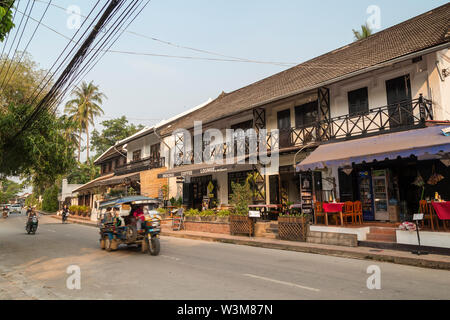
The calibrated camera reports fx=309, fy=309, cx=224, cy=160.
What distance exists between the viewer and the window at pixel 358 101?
1324 centimetres

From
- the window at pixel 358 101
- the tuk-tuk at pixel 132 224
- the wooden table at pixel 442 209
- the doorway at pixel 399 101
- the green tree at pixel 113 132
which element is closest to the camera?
the wooden table at pixel 442 209

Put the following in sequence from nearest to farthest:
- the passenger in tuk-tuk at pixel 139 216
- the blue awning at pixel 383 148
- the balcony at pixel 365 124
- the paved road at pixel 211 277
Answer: the paved road at pixel 211 277 → the blue awning at pixel 383 148 → the passenger in tuk-tuk at pixel 139 216 → the balcony at pixel 365 124

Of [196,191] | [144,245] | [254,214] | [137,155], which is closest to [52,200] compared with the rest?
[137,155]

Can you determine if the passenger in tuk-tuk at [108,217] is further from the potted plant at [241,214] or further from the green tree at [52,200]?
the green tree at [52,200]

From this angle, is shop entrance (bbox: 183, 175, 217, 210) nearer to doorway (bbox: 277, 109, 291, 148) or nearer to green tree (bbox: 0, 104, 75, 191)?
doorway (bbox: 277, 109, 291, 148)

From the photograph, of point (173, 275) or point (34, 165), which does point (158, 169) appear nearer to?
point (34, 165)

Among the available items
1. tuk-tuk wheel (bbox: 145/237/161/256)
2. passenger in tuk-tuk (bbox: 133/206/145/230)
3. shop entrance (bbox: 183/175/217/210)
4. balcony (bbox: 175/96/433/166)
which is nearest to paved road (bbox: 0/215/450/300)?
tuk-tuk wheel (bbox: 145/237/161/256)

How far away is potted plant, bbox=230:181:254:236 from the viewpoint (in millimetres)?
13758

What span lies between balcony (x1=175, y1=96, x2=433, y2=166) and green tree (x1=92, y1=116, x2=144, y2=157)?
3219cm

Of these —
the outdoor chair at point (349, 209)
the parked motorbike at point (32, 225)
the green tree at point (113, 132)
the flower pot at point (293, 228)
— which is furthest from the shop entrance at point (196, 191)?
the green tree at point (113, 132)

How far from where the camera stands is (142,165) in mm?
27688

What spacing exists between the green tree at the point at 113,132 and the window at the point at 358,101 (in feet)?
124
